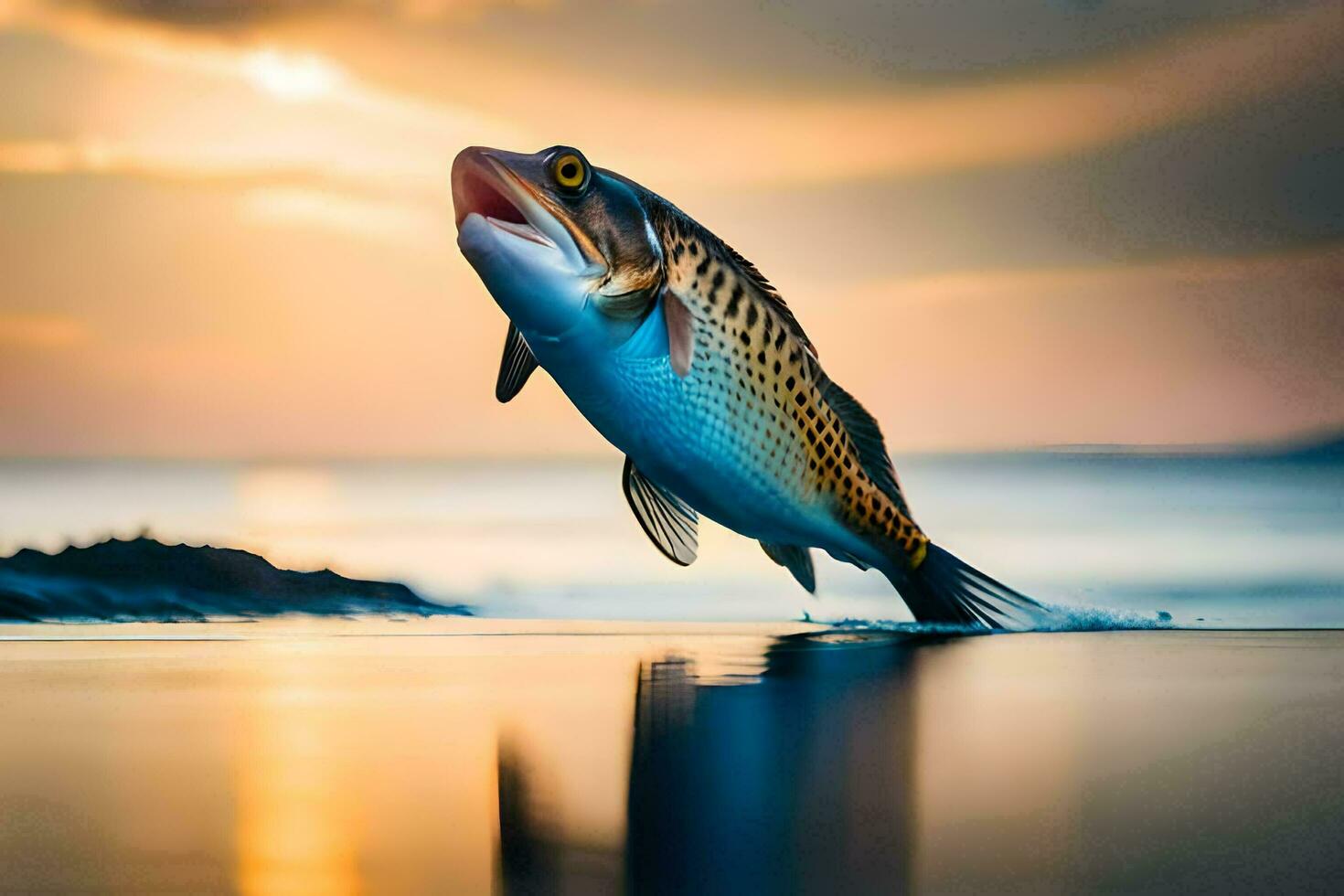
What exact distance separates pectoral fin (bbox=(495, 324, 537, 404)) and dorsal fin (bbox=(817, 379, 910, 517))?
55 cm

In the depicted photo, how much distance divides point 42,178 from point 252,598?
166 cm

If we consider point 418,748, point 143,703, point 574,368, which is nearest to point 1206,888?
point 418,748

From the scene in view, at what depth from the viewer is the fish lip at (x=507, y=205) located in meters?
1.55

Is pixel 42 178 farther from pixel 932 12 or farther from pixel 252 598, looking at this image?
pixel 932 12

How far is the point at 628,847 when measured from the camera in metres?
0.77

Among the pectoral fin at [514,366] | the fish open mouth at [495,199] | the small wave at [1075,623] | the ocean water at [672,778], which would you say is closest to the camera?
the ocean water at [672,778]

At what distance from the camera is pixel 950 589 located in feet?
6.64

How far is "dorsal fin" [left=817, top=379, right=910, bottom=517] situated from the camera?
6.73 ft

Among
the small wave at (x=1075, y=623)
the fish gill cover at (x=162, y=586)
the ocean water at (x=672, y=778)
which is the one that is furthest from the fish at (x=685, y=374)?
the fish gill cover at (x=162, y=586)

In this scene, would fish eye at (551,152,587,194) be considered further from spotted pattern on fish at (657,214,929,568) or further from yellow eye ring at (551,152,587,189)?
spotted pattern on fish at (657,214,929,568)

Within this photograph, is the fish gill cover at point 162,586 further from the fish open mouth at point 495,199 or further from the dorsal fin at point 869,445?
the fish open mouth at point 495,199

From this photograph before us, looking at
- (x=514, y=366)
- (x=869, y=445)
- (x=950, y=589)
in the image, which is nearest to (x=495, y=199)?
(x=514, y=366)

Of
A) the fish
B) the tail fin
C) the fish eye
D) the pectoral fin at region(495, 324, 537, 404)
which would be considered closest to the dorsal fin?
the fish

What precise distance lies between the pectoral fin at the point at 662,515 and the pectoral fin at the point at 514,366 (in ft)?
0.76
